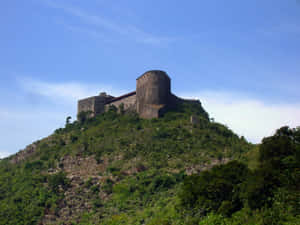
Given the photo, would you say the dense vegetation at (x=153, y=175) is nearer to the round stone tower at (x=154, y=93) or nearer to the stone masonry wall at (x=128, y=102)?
the stone masonry wall at (x=128, y=102)

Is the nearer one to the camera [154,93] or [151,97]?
[154,93]

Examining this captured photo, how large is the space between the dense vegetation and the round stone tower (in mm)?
1768

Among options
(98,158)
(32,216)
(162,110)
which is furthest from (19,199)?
(162,110)

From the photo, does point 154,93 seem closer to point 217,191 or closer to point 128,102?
point 128,102

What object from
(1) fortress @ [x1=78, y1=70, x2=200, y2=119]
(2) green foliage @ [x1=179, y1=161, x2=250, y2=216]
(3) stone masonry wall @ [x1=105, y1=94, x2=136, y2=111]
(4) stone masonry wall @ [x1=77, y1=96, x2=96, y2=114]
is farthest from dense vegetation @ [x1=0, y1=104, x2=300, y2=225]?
(4) stone masonry wall @ [x1=77, y1=96, x2=96, y2=114]

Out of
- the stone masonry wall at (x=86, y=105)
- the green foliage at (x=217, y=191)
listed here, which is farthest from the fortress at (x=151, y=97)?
the green foliage at (x=217, y=191)

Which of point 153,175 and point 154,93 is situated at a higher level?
point 154,93

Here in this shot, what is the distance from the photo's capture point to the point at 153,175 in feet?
162

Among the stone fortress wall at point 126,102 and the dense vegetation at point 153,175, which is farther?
the stone fortress wall at point 126,102

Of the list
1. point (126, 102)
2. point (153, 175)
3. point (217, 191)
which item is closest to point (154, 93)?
point (126, 102)

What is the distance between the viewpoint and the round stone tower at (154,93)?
6444 cm

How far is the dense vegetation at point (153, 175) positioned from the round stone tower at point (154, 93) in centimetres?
177

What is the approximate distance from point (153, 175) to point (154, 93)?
58.2 feet

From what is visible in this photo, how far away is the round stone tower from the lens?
211 feet
